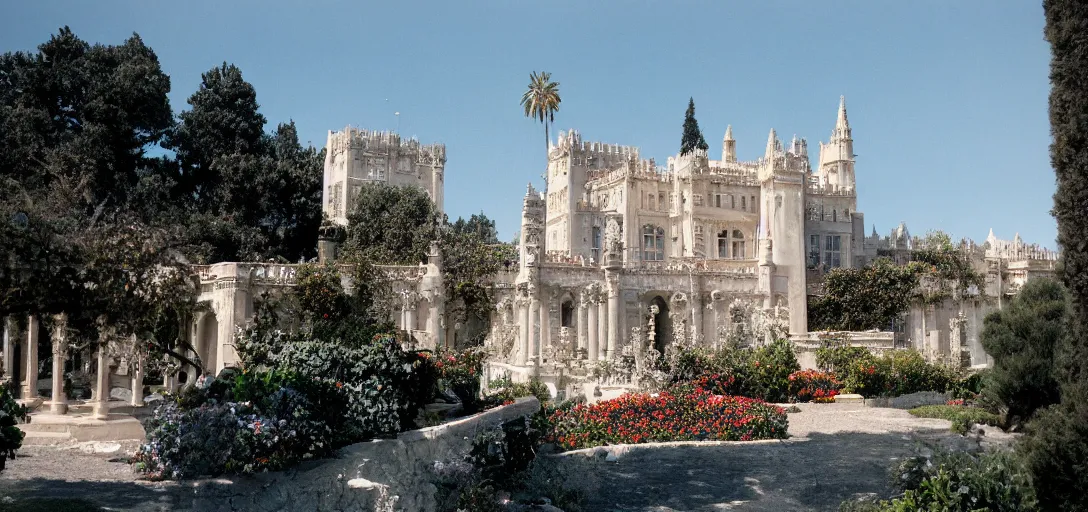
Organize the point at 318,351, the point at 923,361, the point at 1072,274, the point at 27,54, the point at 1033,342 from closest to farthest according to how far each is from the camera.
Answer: the point at 1072,274
the point at 318,351
the point at 1033,342
the point at 923,361
the point at 27,54

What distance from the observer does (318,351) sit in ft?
50.5

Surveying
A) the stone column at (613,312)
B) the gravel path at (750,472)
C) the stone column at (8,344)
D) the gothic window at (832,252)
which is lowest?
the gravel path at (750,472)

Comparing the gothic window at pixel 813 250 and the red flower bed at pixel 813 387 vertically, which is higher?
the gothic window at pixel 813 250

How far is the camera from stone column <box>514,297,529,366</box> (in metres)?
36.7

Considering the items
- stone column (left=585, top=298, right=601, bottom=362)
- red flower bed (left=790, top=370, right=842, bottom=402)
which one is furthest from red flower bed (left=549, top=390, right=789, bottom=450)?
stone column (left=585, top=298, right=601, bottom=362)

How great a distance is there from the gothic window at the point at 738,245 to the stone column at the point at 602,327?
18.7 meters

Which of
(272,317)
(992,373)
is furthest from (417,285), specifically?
(992,373)

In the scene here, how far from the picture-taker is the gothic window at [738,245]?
2274 inches

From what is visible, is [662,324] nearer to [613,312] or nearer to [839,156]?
[613,312]

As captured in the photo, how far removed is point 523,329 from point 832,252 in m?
26.9

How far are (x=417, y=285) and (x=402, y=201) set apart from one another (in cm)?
2241

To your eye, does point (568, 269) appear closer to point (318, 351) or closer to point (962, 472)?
point (318, 351)

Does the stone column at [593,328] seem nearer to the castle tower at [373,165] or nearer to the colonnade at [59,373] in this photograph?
the colonnade at [59,373]

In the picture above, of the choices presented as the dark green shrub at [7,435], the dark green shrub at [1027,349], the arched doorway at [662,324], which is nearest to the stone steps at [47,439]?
the dark green shrub at [7,435]
